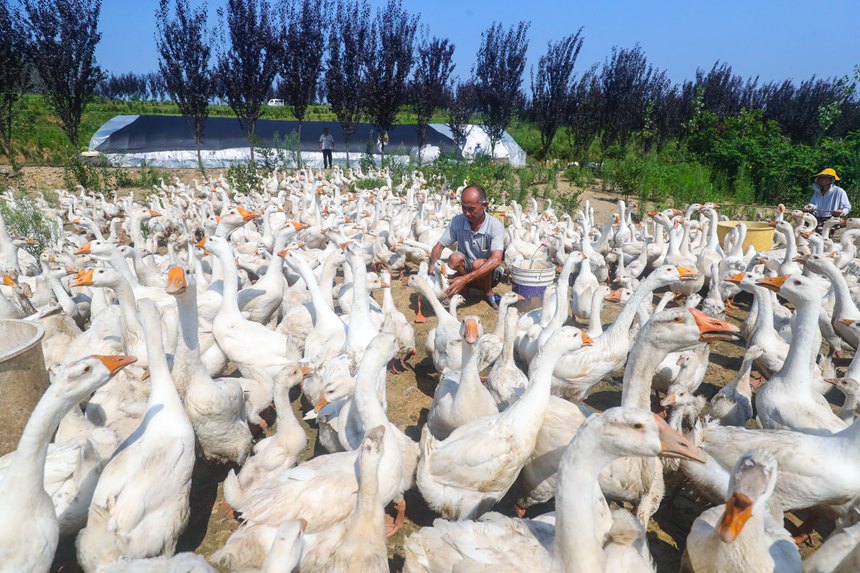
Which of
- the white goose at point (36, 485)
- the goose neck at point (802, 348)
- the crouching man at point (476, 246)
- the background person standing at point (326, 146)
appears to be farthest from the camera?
the background person standing at point (326, 146)

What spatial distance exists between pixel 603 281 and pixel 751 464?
6.88 meters

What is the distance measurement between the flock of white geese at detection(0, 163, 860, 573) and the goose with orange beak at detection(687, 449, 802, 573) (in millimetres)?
11

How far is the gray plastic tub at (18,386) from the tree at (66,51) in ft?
65.1

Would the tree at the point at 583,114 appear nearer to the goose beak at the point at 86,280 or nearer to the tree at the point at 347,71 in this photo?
the tree at the point at 347,71

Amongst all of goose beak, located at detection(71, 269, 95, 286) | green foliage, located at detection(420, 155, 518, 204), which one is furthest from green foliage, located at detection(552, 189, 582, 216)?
goose beak, located at detection(71, 269, 95, 286)

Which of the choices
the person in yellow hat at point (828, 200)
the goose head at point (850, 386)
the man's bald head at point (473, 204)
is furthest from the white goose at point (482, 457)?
the person in yellow hat at point (828, 200)

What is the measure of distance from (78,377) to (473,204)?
606 cm

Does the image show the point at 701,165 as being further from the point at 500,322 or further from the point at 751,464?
the point at 751,464

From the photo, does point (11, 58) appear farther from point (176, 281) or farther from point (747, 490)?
point (747, 490)

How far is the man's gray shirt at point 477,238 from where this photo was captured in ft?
26.5

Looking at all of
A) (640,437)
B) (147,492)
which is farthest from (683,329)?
(147,492)

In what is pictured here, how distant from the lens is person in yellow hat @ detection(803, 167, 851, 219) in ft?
37.3

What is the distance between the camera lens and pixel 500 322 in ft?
17.6

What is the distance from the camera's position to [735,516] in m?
2.16
